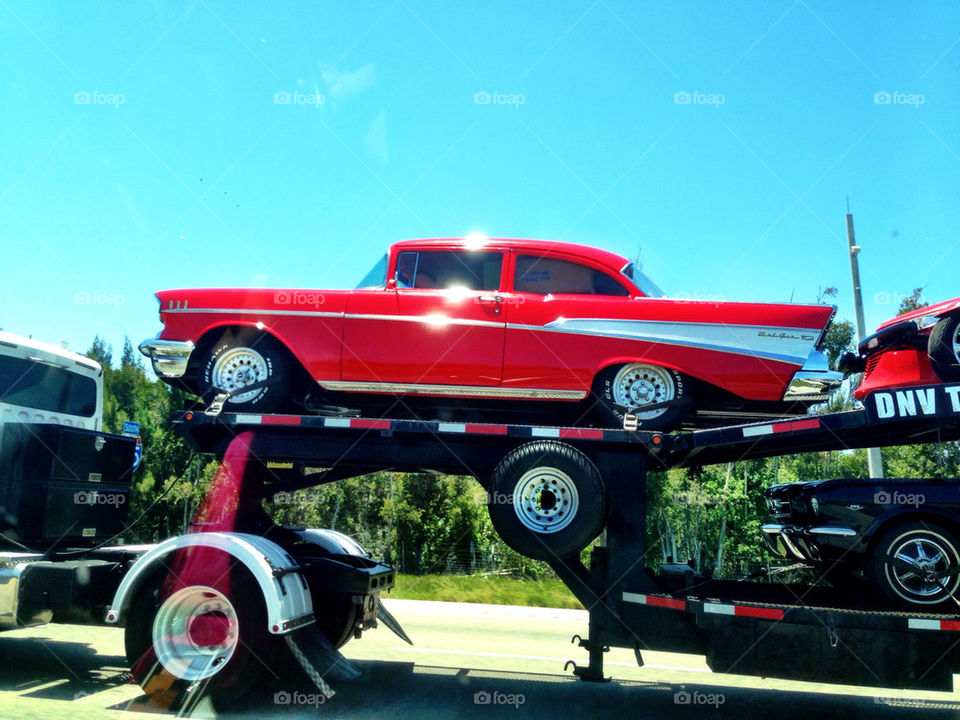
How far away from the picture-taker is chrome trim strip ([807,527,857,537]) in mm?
4725

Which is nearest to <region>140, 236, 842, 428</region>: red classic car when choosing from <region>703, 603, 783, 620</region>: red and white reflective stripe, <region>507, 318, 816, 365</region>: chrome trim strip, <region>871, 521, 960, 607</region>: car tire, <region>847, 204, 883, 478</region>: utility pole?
<region>507, 318, 816, 365</region>: chrome trim strip

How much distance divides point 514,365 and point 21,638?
538 cm

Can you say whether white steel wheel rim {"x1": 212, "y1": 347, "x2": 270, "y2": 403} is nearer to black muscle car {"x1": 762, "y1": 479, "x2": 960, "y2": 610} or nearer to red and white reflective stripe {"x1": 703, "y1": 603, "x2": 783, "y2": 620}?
red and white reflective stripe {"x1": 703, "y1": 603, "x2": 783, "y2": 620}

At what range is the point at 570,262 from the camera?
586 centimetres

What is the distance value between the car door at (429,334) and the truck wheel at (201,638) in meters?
1.76

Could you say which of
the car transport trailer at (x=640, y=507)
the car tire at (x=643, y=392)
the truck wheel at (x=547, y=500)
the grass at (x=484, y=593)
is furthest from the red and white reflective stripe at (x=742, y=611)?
the grass at (x=484, y=593)

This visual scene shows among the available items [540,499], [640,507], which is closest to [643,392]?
[640,507]

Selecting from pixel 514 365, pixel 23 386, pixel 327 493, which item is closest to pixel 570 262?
pixel 514 365

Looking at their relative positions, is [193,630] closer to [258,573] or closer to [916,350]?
[258,573]

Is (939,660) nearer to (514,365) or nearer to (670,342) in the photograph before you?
(670,342)

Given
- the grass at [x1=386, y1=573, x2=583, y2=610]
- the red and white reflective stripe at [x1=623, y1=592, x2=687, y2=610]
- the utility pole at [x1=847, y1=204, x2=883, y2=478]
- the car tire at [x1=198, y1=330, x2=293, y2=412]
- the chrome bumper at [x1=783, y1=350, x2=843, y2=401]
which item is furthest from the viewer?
the grass at [x1=386, y1=573, x2=583, y2=610]

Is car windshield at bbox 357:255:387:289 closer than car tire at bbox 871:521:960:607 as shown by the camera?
No

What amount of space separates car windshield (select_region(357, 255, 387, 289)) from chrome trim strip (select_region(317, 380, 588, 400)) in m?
0.80

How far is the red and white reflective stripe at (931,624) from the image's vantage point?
4.22 meters
